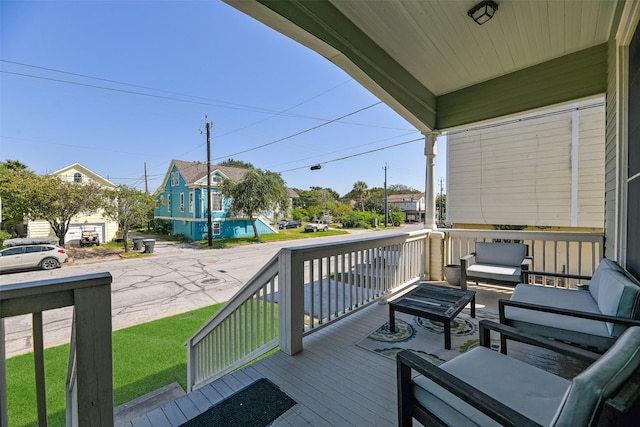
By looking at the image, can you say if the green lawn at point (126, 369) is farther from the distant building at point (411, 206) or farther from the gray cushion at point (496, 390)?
the distant building at point (411, 206)

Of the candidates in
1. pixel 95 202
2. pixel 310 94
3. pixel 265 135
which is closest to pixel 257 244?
pixel 265 135

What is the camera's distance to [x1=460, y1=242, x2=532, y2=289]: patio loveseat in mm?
3342

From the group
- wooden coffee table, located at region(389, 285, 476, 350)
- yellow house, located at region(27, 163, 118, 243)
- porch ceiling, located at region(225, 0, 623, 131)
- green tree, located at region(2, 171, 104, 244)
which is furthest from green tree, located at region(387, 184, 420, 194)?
wooden coffee table, located at region(389, 285, 476, 350)

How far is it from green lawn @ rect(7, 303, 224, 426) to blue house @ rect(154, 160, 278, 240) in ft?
42.3

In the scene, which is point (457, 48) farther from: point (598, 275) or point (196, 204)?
point (196, 204)

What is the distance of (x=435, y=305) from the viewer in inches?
96.6

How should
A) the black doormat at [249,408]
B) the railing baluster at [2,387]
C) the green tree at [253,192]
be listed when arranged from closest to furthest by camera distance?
the railing baluster at [2,387] → the black doormat at [249,408] → the green tree at [253,192]

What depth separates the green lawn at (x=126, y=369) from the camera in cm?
289

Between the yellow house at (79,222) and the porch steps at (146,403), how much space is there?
13.1 metres

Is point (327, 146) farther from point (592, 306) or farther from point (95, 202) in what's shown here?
point (592, 306)

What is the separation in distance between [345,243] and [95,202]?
1406cm

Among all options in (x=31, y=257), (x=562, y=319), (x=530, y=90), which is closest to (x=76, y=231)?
(x=31, y=257)

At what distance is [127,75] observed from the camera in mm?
10016

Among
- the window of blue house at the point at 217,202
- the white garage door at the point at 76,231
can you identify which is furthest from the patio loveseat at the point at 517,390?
the white garage door at the point at 76,231
